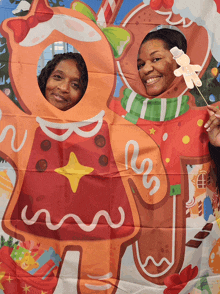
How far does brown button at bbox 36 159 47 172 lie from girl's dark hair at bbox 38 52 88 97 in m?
0.31

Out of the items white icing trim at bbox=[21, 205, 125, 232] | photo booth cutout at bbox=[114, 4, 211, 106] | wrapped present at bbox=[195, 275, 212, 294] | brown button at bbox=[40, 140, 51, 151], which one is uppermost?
photo booth cutout at bbox=[114, 4, 211, 106]

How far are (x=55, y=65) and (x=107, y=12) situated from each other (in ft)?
1.12

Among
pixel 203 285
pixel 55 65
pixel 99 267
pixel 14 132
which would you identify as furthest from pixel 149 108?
pixel 203 285

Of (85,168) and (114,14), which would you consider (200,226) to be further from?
(114,14)

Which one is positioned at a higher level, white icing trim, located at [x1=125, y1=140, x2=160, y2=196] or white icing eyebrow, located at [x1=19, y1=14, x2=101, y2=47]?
white icing eyebrow, located at [x1=19, y1=14, x2=101, y2=47]

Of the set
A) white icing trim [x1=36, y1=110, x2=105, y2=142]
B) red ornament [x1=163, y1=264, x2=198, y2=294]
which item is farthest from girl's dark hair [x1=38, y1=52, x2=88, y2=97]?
red ornament [x1=163, y1=264, x2=198, y2=294]

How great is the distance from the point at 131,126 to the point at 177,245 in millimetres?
595

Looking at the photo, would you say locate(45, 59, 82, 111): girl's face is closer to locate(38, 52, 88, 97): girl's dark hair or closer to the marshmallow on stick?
locate(38, 52, 88, 97): girl's dark hair

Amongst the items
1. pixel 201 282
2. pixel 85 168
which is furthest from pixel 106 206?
pixel 201 282

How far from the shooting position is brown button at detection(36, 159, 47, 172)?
127cm

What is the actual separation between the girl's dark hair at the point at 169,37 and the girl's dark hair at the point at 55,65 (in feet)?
0.99

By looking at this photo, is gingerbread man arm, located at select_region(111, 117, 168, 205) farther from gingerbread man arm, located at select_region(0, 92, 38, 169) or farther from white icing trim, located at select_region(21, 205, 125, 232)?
gingerbread man arm, located at select_region(0, 92, 38, 169)

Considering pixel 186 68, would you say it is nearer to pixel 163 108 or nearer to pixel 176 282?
pixel 163 108

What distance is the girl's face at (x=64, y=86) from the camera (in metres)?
1.27
